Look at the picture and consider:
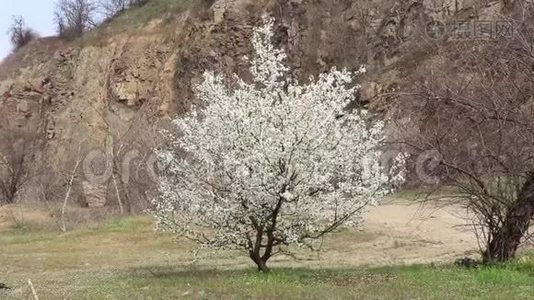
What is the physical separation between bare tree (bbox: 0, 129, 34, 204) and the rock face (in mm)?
1385

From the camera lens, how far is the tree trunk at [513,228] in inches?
542

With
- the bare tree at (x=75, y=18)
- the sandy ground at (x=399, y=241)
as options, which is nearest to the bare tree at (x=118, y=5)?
the bare tree at (x=75, y=18)

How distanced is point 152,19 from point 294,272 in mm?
58666

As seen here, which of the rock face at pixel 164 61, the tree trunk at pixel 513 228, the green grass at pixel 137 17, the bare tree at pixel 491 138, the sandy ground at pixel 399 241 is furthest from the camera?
the green grass at pixel 137 17

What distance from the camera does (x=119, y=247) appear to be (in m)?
27.7

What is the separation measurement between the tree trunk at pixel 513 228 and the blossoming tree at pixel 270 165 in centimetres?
247

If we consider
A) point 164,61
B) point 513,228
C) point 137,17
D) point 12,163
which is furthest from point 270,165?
point 137,17

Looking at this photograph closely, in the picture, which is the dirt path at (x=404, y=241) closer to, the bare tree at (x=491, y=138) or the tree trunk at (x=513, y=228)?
the tree trunk at (x=513, y=228)

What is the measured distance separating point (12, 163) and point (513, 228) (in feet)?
161

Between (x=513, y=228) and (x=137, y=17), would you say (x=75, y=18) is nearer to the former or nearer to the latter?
(x=137, y=17)

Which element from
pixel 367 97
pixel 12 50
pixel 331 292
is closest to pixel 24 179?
pixel 367 97

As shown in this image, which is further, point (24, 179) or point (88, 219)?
point (24, 179)

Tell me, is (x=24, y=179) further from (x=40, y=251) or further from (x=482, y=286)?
(x=482, y=286)

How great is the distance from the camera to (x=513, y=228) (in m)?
13.9
